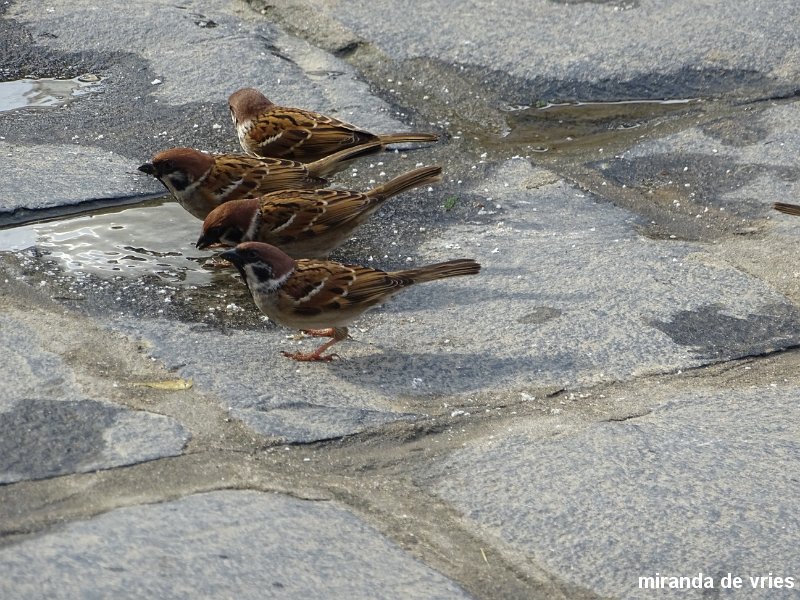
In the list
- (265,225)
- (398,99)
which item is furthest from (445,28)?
(265,225)

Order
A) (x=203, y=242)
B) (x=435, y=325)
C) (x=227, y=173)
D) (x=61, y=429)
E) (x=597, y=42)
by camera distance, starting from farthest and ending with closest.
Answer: (x=597, y=42) → (x=227, y=173) → (x=203, y=242) → (x=435, y=325) → (x=61, y=429)

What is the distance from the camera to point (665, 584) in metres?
2.61

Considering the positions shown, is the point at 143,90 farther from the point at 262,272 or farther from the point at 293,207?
the point at 262,272

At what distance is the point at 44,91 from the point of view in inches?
223

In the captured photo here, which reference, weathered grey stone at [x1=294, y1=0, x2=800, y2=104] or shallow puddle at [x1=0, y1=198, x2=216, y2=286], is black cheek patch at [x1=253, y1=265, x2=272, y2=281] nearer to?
shallow puddle at [x1=0, y1=198, x2=216, y2=286]

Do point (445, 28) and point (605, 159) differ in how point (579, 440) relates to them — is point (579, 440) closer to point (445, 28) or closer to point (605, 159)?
point (605, 159)

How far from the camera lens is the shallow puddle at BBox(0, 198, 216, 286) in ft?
14.2

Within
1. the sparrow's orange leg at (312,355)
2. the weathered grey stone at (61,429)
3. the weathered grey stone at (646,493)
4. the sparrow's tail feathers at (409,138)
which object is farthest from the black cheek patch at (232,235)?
the weathered grey stone at (646,493)

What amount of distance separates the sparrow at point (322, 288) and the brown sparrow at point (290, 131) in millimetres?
1223

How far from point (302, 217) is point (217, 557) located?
281cm

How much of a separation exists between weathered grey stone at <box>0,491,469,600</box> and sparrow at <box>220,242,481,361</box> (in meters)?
1.39

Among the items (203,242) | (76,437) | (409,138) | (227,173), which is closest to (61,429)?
(76,437)

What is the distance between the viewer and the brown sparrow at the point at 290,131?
5.43 metres

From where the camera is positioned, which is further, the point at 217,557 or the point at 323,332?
the point at 323,332
